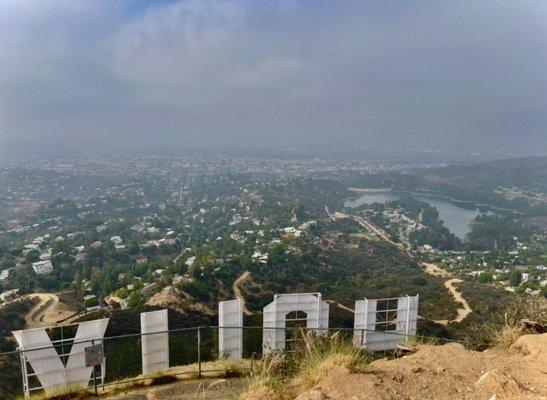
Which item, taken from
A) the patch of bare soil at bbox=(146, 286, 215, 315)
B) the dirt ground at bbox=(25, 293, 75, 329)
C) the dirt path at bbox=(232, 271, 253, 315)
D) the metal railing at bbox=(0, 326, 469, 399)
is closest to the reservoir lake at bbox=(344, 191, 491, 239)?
the dirt path at bbox=(232, 271, 253, 315)

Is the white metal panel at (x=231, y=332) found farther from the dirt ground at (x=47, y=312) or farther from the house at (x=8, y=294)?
the house at (x=8, y=294)

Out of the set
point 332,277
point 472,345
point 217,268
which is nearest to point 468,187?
point 332,277

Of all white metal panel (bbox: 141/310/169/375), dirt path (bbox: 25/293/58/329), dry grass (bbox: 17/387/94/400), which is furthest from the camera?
dirt path (bbox: 25/293/58/329)

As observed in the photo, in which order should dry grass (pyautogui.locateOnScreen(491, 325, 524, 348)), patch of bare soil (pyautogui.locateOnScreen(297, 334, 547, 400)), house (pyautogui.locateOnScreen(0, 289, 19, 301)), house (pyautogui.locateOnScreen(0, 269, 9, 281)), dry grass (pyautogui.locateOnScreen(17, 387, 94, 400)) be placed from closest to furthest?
patch of bare soil (pyautogui.locateOnScreen(297, 334, 547, 400)), dry grass (pyautogui.locateOnScreen(17, 387, 94, 400)), dry grass (pyautogui.locateOnScreen(491, 325, 524, 348)), house (pyautogui.locateOnScreen(0, 289, 19, 301)), house (pyautogui.locateOnScreen(0, 269, 9, 281))

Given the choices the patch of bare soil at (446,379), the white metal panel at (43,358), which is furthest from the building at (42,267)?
the patch of bare soil at (446,379)

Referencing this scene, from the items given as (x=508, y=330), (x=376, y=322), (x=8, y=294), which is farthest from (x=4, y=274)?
(x=508, y=330)

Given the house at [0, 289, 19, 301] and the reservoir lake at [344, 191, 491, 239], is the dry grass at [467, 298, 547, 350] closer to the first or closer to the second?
the house at [0, 289, 19, 301]

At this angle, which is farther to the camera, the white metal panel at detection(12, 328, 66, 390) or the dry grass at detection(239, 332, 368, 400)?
the white metal panel at detection(12, 328, 66, 390)

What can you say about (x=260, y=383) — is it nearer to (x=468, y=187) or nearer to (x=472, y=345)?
(x=472, y=345)
